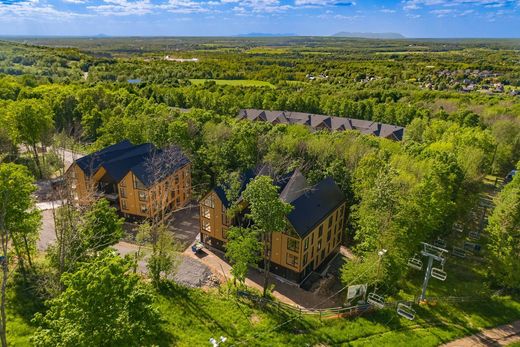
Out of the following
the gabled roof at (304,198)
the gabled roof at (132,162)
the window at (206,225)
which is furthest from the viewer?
the gabled roof at (132,162)

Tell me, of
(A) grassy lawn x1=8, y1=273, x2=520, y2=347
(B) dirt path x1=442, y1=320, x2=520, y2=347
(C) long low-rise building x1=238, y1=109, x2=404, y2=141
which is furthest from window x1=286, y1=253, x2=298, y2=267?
(C) long low-rise building x1=238, y1=109, x2=404, y2=141

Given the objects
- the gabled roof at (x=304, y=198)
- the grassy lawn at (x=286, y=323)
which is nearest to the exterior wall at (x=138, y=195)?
the gabled roof at (x=304, y=198)

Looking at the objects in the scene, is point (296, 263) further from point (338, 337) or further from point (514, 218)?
point (514, 218)

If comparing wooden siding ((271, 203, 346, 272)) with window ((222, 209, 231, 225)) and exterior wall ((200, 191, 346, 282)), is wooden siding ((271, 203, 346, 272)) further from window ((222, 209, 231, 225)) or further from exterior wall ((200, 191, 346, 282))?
window ((222, 209, 231, 225))

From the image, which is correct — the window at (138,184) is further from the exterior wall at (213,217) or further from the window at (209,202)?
the window at (209,202)

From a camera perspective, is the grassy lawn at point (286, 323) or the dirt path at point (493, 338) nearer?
the grassy lawn at point (286, 323)

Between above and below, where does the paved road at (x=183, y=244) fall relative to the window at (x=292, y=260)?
below

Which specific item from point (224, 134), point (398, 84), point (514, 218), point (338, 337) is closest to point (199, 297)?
point (338, 337)
